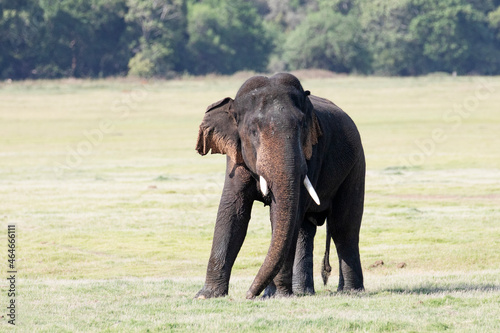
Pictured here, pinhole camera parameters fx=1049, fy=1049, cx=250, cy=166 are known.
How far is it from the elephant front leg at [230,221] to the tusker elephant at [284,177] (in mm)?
10

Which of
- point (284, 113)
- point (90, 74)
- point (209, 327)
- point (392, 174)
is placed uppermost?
point (284, 113)

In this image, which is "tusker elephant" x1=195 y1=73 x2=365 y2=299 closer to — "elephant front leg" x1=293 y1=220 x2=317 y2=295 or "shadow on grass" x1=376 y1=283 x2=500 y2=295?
"elephant front leg" x1=293 y1=220 x2=317 y2=295

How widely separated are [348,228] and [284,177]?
2599 mm

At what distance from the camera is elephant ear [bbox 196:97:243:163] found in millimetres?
10789

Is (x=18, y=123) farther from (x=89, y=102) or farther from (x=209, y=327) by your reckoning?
(x=209, y=327)

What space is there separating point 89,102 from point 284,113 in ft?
176

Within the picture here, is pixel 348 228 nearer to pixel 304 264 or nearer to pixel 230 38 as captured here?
pixel 304 264

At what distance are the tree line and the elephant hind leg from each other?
2710 inches

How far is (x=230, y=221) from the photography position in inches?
Answer: 424

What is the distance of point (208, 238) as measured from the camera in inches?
800

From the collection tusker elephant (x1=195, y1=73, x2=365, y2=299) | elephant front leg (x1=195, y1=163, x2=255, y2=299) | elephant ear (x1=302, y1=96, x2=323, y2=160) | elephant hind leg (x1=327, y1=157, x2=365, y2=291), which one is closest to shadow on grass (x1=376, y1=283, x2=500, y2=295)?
elephant hind leg (x1=327, y1=157, x2=365, y2=291)

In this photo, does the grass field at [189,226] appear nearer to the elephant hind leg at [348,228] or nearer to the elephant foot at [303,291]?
the elephant hind leg at [348,228]

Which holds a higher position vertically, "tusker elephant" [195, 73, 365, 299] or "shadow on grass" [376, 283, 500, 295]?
"tusker elephant" [195, 73, 365, 299]

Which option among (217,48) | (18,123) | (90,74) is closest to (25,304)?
(18,123)
